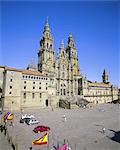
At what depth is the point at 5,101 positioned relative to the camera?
1794 inches

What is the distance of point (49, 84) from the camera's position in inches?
2463

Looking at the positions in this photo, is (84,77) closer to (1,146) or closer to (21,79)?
(21,79)

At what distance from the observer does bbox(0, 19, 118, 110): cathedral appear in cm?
4816

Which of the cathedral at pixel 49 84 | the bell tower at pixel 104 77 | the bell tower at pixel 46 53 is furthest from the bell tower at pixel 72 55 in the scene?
the bell tower at pixel 104 77

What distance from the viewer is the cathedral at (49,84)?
48.2 m

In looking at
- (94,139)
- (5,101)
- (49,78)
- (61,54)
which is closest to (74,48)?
(61,54)

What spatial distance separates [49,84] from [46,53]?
57.6ft

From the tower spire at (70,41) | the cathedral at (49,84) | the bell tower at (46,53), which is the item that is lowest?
the cathedral at (49,84)

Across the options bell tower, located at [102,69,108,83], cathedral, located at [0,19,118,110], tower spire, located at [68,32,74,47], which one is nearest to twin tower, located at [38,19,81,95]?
cathedral, located at [0,19,118,110]

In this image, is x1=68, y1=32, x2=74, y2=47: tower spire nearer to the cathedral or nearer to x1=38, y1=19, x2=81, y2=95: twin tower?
the cathedral

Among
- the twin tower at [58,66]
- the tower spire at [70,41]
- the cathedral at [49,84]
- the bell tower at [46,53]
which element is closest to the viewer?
the cathedral at [49,84]

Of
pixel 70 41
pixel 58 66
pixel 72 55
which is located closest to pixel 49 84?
pixel 58 66

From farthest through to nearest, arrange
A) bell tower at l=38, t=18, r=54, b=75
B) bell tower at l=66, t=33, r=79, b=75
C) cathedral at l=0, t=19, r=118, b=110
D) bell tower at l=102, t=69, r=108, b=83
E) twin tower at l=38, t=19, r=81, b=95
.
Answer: bell tower at l=102, t=69, r=108, b=83, bell tower at l=66, t=33, r=79, b=75, twin tower at l=38, t=19, r=81, b=95, bell tower at l=38, t=18, r=54, b=75, cathedral at l=0, t=19, r=118, b=110

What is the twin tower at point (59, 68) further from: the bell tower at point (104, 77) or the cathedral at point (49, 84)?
the bell tower at point (104, 77)
